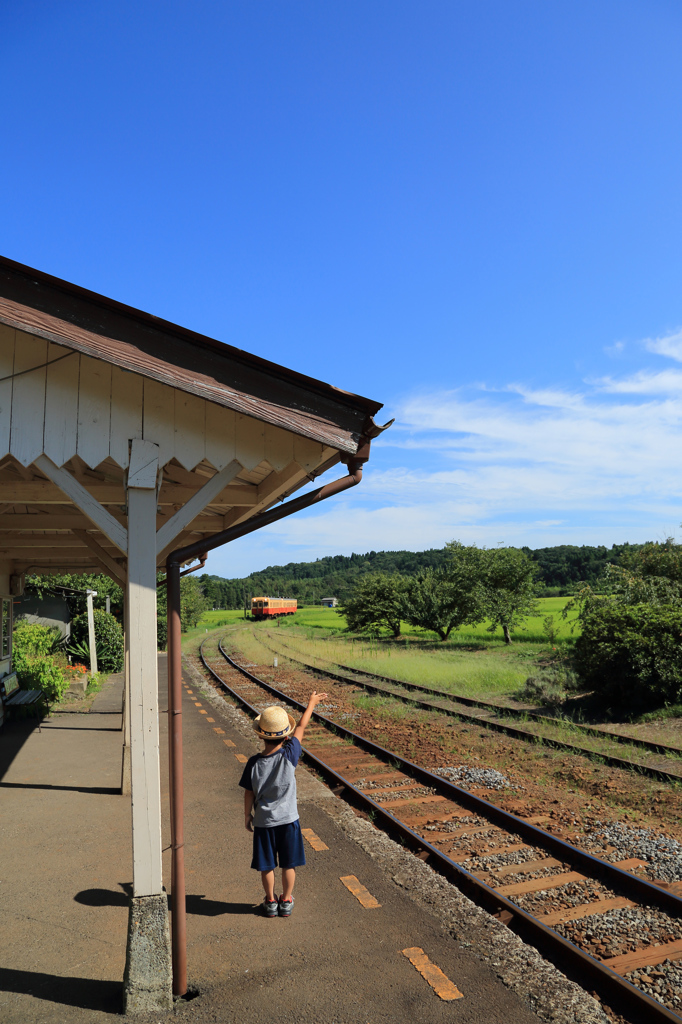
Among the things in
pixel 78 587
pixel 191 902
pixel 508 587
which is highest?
pixel 78 587

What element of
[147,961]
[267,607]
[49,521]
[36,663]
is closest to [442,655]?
[36,663]

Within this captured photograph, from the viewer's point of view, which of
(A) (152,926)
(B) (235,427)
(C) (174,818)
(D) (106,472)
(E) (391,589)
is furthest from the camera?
(E) (391,589)

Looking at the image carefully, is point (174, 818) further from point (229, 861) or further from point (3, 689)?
point (3, 689)

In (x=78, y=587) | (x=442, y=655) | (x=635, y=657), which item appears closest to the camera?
(x=635, y=657)

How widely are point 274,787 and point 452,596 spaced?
29046 millimetres

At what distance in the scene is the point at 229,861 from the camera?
574 cm

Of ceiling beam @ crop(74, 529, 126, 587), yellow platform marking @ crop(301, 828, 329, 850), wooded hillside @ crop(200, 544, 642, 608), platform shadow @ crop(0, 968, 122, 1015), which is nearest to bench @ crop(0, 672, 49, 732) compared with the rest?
ceiling beam @ crop(74, 529, 126, 587)

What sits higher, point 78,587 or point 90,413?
point 90,413

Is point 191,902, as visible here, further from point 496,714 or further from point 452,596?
point 452,596

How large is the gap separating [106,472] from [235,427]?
1.98 metres

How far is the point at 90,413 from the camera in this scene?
400cm

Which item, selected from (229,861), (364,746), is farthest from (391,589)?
(229,861)

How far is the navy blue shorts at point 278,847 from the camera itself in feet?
14.5

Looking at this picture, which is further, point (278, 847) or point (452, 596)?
point (452, 596)
